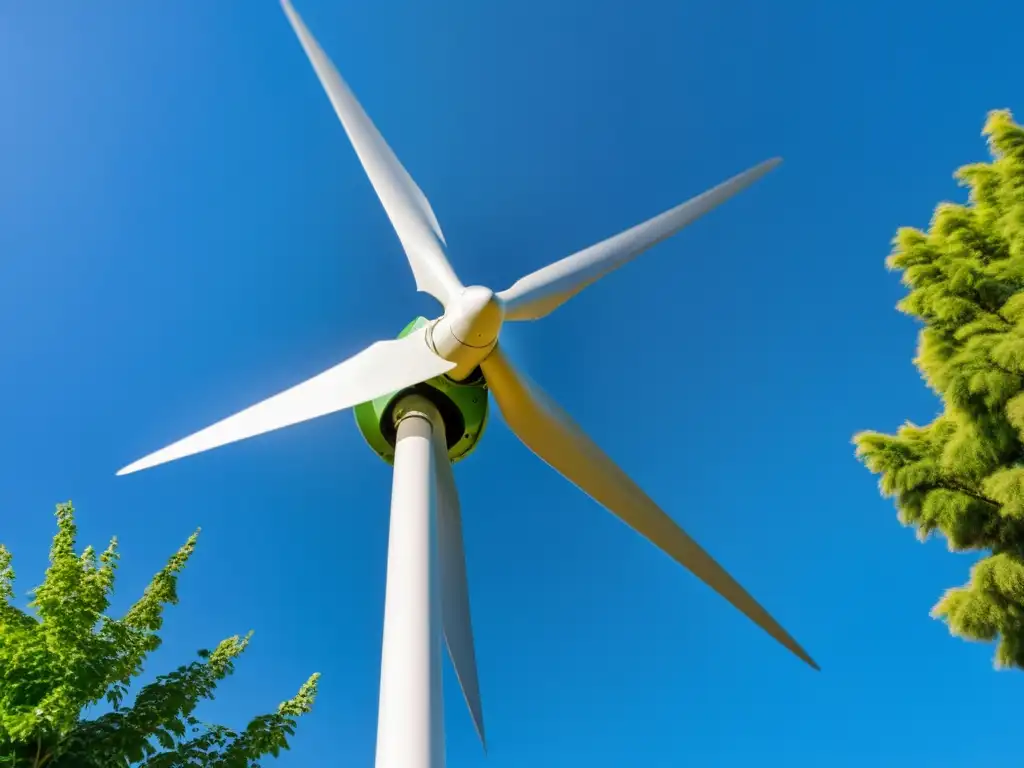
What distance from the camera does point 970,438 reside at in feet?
33.4

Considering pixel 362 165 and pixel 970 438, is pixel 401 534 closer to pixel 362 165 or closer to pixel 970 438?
pixel 362 165

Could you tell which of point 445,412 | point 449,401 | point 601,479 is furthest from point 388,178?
point 601,479

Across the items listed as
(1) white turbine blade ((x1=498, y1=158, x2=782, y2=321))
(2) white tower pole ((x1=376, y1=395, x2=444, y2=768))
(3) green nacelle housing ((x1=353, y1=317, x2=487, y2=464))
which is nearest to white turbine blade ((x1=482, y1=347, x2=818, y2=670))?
(3) green nacelle housing ((x1=353, y1=317, x2=487, y2=464))

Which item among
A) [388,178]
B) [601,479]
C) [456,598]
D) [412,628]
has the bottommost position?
[412,628]

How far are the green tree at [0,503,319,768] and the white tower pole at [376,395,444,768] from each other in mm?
4113

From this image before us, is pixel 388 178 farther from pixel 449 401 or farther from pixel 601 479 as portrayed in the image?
pixel 601 479

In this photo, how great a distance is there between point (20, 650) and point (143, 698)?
1568 millimetres

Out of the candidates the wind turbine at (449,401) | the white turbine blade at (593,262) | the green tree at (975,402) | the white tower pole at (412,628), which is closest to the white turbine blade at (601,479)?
the wind turbine at (449,401)

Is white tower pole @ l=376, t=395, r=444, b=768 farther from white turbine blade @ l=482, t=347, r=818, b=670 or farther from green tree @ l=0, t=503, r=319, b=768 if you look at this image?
green tree @ l=0, t=503, r=319, b=768

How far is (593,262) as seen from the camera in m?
9.74

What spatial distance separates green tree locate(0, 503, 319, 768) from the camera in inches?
311

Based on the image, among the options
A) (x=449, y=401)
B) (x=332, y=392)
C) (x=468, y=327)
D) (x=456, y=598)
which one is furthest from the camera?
(x=456, y=598)

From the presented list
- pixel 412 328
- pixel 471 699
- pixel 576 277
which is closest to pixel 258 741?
pixel 471 699

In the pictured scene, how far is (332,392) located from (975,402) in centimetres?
884
